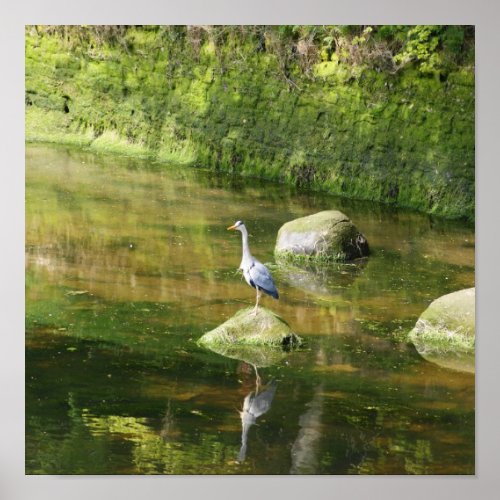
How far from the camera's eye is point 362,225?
5.04m

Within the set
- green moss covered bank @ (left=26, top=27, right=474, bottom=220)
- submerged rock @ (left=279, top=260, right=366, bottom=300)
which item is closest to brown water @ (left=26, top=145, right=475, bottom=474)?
submerged rock @ (left=279, top=260, right=366, bottom=300)

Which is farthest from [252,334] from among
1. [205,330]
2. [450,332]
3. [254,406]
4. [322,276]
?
[450,332]

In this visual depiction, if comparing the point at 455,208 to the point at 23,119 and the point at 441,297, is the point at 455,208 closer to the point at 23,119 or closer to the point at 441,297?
the point at 441,297

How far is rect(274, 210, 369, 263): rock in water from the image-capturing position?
4.98 m

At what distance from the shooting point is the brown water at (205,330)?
473cm

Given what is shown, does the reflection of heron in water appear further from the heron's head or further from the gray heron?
the heron's head

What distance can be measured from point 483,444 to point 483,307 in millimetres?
645

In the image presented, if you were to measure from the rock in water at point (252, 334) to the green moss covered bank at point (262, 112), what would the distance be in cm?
76

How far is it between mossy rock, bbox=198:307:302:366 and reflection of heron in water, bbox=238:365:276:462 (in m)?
0.12

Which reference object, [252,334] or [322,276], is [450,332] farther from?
[252,334]

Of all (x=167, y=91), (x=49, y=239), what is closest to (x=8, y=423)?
(x=49, y=239)

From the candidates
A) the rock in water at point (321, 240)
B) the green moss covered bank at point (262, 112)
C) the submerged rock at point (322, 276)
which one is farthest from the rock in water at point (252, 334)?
the green moss covered bank at point (262, 112)

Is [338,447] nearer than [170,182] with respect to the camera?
Yes

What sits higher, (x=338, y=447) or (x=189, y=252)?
(x=189, y=252)
